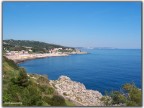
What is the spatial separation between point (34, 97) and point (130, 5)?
1.92 meters

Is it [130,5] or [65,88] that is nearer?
[130,5]

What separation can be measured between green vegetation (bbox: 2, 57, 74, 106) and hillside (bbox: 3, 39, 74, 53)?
214 millimetres

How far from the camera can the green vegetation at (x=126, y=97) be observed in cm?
543

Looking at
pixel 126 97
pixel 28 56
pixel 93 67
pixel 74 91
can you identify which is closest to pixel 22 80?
pixel 28 56

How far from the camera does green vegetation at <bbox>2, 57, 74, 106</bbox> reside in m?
5.49

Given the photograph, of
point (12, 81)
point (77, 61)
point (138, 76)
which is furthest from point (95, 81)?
point (12, 81)

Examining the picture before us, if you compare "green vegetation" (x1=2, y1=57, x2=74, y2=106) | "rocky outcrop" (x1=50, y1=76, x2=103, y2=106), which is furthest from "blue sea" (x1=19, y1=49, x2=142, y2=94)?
"green vegetation" (x1=2, y1=57, x2=74, y2=106)

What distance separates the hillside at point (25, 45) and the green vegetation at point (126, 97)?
1.06 m

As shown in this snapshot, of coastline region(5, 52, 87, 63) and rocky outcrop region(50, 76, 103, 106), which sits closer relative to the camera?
rocky outcrop region(50, 76, 103, 106)

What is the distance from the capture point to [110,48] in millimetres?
5848

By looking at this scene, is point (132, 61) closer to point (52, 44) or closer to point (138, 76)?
point (138, 76)

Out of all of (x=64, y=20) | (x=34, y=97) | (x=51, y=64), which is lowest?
(x=34, y=97)

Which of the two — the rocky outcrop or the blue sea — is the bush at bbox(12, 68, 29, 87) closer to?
the blue sea

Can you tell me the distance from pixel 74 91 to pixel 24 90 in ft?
2.75
